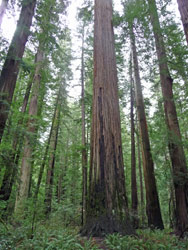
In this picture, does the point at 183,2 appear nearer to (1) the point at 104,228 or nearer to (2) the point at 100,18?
(2) the point at 100,18

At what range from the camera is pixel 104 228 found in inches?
113

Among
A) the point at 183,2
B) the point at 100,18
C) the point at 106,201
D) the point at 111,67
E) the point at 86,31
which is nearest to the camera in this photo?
the point at 106,201

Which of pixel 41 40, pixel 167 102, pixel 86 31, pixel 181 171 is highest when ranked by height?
pixel 86 31

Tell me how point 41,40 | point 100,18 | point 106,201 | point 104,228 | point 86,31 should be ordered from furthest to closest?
point 86,31 → point 41,40 → point 100,18 → point 106,201 → point 104,228

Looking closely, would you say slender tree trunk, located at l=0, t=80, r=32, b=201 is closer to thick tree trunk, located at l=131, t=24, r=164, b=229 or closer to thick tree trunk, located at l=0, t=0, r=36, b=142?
thick tree trunk, located at l=0, t=0, r=36, b=142

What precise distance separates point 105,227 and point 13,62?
4516 mm

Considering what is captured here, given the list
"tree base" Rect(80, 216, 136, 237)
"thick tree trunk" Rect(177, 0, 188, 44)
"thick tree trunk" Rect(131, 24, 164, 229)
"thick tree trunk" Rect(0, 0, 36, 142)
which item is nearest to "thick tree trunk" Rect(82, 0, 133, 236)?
"tree base" Rect(80, 216, 136, 237)

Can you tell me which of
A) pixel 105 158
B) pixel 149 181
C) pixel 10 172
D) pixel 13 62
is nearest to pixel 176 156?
pixel 149 181

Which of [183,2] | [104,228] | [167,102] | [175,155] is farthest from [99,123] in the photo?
[167,102]

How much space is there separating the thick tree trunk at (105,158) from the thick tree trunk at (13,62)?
2129mm

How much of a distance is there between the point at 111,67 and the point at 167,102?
13.5ft

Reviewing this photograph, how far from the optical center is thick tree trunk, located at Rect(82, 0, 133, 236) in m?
2.97

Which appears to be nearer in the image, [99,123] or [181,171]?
[99,123]

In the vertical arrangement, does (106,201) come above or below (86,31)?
below
